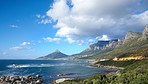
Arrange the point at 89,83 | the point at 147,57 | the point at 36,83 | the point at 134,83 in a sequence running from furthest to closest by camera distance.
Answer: the point at 147,57, the point at 36,83, the point at 89,83, the point at 134,83

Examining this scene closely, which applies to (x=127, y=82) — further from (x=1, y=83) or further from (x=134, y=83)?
(x=1, y=83)

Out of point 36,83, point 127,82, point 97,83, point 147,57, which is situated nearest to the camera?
point 127,82

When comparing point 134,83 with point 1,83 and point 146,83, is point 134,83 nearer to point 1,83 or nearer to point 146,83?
point 146,83

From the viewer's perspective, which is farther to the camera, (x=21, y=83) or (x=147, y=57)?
(x=147, y=57)

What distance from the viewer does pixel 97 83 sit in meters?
29.9

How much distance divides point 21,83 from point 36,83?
26.6 feet

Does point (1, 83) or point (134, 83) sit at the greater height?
point (134, 83)

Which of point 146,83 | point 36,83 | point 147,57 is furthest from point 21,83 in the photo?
point 147,57

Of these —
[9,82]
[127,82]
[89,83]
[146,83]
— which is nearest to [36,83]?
[9,82]

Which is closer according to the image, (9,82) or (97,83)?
(97,83)

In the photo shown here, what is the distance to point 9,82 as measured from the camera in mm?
58750

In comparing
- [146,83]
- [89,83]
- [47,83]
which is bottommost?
[47,83]

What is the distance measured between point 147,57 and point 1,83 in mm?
121850

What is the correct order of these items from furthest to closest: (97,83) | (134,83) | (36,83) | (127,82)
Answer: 1. (36,83)
2. (97,83)
3. (127,82)
4. (134,83)
